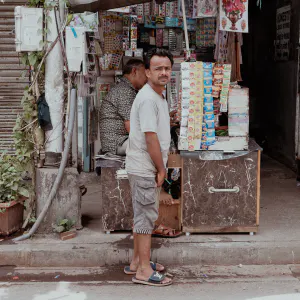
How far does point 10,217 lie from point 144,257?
1552 millimetres

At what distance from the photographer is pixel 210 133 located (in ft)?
17.1

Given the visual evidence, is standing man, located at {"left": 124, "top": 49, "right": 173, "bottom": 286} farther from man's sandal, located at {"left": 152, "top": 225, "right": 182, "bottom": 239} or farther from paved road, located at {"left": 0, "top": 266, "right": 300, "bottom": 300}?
man's sandal, located at {"left": 152, "top": 225, "right": 182, "bottom": 239}

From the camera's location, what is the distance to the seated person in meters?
5.68

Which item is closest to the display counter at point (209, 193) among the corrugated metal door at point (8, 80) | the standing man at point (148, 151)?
the standing man at point (148, 151)

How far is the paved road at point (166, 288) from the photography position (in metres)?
4.33

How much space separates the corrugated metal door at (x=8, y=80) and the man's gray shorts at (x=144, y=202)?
11.8ft

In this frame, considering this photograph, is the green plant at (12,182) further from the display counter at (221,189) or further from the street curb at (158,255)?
the display counter at (221,189)

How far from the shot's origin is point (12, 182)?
5359 mm

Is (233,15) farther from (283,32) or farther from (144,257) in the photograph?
(283,32)

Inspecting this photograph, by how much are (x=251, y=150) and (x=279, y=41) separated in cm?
454

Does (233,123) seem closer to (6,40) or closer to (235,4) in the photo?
(235,4)

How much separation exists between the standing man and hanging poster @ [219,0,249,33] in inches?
60.4

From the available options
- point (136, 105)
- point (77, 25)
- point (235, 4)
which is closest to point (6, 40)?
point (77, 25)

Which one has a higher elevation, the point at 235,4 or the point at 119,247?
the point at 235,4
